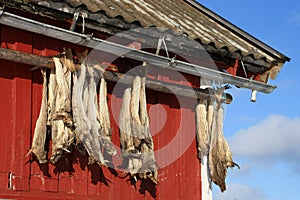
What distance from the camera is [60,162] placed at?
252 inches

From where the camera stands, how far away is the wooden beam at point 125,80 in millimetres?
6102

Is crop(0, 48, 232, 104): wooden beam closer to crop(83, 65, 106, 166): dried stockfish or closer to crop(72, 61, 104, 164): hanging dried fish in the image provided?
crop(83, 65, 106, 166): dried stockfish

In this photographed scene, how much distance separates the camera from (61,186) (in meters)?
6.36

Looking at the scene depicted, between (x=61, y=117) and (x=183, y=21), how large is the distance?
2356 millimetres

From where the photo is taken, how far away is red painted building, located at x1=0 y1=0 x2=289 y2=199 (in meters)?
6.15

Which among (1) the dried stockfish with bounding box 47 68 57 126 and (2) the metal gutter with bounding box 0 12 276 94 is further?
(1) the dried stockfish with bounding box 47 68 57 126

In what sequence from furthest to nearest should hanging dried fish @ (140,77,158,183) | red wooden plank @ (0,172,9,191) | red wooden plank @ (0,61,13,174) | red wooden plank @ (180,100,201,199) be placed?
red wooden plank @ (180,100,201,199) < hanging dried fish @ (140,77,158,183) < red wooden plank @ (0,61,13,174) < red wooden plank @ (0,172,9,191)

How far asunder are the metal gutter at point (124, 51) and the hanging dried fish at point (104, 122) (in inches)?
14.7

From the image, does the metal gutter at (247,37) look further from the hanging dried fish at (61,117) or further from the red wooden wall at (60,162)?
the hanging dried fish at (61,117)

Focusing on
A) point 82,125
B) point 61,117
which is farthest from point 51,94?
point 82,125

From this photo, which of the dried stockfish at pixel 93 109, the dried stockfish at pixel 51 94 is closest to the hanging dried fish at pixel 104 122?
the dried stockfish at pixel 93 109

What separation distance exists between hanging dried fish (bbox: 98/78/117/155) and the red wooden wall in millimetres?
241

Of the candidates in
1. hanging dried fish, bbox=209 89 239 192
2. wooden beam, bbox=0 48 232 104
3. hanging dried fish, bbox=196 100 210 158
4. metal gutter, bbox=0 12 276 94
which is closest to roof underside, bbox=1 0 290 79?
metal gutter, bbox=0 12 276 94

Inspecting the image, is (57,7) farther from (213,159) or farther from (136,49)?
(213,159)
